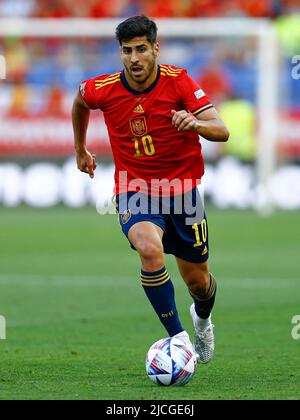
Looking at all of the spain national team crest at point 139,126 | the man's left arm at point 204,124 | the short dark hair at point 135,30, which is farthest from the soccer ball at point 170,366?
the short dark hair at point 135,30

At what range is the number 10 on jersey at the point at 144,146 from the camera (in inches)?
275

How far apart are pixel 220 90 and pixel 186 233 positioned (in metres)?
13.6

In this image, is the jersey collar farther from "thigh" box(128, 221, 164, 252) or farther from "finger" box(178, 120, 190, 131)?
"thigh" box(128, 221, 164, 252)

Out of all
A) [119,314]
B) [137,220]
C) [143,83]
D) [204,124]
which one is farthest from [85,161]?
[119,314]

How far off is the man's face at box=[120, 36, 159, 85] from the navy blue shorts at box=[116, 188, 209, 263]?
77 centimetres

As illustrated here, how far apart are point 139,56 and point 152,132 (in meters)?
0.50

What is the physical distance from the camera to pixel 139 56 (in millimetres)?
6793

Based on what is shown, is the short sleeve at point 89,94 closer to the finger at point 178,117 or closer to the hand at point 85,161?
the hand at point 85,161

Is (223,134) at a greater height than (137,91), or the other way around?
(137,91)

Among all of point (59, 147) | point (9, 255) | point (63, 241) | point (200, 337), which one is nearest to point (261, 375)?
point (200, 337)

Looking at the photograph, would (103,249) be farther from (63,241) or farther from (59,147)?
(59,147)

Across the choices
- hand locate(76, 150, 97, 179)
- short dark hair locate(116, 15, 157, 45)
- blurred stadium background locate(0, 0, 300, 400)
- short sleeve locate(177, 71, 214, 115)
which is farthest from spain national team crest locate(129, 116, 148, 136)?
blurred stadium background locate(0, 0, 300, 400)

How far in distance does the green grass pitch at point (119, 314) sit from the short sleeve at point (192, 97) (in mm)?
1641

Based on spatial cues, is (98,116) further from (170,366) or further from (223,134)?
(170,366)
